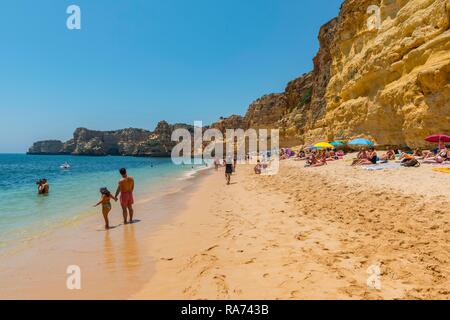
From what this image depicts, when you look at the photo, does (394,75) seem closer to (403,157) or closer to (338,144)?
(338,144)

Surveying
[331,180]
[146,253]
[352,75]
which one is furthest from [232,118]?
[146,253]

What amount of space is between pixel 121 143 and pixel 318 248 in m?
151

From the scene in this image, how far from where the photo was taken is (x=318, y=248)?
16.4 feet

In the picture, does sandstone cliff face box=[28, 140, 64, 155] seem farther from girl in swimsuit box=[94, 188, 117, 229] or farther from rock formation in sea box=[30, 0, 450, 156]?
girl in swimsuit box=[94, 188, 117, 229]

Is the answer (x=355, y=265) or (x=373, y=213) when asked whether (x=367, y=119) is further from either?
(x=355, y=265)

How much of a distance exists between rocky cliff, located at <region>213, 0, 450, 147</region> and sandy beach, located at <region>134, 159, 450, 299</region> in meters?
10.1

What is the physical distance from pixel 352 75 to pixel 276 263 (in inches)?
1042

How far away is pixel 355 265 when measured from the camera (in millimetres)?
4207

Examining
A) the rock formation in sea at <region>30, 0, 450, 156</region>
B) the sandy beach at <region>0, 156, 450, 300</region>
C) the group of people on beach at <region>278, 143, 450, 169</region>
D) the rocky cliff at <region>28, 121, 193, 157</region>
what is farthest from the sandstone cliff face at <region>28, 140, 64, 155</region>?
the sandy beach at <region>0, 156, 450, 300</region>

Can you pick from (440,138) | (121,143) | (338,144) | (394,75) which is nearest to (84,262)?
(440,138)

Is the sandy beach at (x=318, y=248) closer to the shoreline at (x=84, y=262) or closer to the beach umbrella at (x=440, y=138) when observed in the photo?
the shoreline at (x=84, y=262)

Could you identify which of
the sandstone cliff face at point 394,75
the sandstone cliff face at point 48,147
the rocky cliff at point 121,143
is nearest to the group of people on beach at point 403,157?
the sandstone cliff face at point 394,75

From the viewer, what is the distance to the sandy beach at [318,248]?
3623 millimetres

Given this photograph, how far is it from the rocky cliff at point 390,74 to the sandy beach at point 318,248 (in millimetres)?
10104
